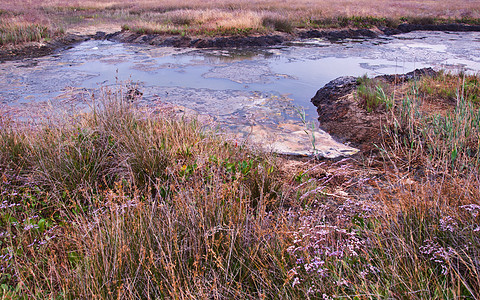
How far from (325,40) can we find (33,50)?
44.1 ft

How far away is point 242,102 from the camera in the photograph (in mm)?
7012

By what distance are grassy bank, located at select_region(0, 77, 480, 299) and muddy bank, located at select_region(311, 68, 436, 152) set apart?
0.82 meters

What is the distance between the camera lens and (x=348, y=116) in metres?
5.95

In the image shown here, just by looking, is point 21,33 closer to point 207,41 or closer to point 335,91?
point 207,41

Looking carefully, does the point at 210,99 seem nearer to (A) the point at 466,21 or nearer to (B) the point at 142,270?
(B) the point at 142,270

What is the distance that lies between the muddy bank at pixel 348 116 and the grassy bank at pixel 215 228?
816 millimetres

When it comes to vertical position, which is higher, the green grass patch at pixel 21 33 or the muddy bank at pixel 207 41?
the green grass patch at pixel 21 33

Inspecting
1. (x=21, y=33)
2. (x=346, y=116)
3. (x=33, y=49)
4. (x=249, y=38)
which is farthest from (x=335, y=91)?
(x=21, y=33)

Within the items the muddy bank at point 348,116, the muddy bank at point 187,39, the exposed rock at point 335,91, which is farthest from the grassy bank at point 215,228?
the muddy bank at point 187,39

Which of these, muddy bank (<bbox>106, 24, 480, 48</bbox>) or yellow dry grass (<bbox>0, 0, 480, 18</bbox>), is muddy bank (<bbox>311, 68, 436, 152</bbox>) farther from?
yellow dry grass (<bbox>0, 0, 480, 18</bbox>)

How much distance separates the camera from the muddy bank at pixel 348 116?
5088mm

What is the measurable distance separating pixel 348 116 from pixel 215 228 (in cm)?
466

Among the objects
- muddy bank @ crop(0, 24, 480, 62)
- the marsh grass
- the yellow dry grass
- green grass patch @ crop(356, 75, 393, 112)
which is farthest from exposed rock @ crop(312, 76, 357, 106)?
the yellow dry grass

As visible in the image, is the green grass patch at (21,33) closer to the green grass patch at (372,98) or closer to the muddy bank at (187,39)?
the muddy bank at (187,39)
